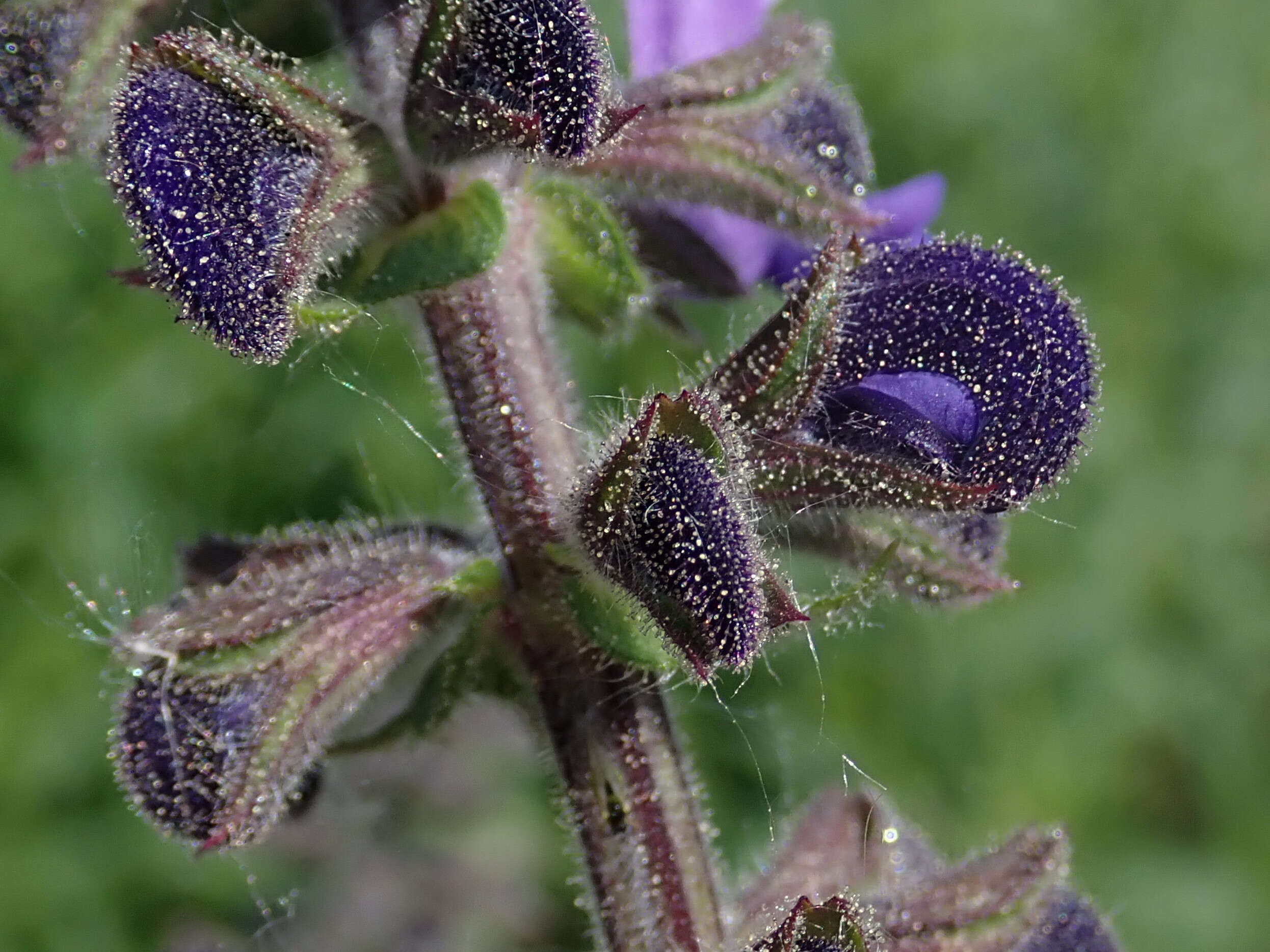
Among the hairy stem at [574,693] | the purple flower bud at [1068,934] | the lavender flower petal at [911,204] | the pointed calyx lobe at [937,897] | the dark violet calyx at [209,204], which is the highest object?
the lavender flower petal at [911,204]

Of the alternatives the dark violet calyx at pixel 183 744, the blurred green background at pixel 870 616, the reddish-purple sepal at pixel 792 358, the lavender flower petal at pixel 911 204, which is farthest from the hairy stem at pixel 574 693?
the blurred green background at pixel 870 616

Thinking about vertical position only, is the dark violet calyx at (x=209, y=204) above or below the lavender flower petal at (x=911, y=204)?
below

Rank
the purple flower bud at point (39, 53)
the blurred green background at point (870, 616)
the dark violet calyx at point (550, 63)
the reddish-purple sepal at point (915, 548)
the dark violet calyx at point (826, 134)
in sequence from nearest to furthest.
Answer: the dark violet calyx at point (550, 63) → the purple flower bud at point (39, 53) → the reddish-purple sepal at point (915, 548) → the dark violet calyx at point (826, 134) → the blurred green background at point (870, 616)

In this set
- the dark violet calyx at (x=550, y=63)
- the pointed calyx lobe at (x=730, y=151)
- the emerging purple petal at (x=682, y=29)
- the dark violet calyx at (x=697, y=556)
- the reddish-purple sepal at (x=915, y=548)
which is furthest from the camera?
the emerging purple petal at (x=682, y=29)

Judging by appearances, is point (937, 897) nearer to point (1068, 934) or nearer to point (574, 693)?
point (1068, 934)

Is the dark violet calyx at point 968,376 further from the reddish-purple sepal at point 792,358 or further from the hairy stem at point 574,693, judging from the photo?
the hairy stem at point 574,693

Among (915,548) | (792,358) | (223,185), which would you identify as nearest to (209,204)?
(223,185)

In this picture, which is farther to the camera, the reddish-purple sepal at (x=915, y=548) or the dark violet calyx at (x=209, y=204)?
the reddish-purple sepal at (x=915, y=548)
